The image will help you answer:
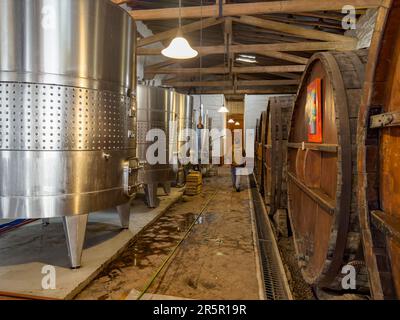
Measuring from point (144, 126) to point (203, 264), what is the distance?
302 centimetres

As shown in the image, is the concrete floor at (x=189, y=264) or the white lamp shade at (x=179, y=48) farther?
the white lamp shade at (x=179, y=48)

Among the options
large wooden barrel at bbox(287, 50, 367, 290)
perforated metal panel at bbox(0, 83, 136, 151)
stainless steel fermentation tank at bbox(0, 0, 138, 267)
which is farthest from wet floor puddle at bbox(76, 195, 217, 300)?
large wooden barrel at bbox(287, 50, 367, 290)

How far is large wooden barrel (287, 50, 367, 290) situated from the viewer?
147 centimetres

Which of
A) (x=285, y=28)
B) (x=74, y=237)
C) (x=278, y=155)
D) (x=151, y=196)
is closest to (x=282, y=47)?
(x=285, y=28)

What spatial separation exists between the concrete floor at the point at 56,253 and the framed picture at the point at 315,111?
227cm

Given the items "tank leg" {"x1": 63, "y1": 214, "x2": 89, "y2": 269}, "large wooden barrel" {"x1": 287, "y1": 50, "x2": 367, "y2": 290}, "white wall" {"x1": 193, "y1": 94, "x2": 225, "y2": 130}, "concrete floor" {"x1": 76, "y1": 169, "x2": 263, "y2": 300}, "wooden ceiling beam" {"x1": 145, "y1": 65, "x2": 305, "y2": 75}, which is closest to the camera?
"large wooden barrel" {"x1": 287, "y1": 50, "x2": 367, "y2": 290}

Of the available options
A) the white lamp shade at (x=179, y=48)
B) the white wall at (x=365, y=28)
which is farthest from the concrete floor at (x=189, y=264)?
the white wall at (x=365, y=28)

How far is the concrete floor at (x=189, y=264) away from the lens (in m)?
2.51

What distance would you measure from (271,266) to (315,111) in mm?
1898

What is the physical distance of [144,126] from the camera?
5.33m

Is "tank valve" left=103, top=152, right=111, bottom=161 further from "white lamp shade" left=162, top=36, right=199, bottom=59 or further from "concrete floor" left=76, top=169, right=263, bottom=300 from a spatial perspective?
"white lamp shade" left=162, top=36, right=199, bottom=59

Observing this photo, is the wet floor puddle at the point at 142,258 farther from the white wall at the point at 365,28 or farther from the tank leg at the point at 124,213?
the white wall at the point at 365,28

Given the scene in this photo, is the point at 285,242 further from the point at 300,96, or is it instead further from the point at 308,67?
the point at 308,67
